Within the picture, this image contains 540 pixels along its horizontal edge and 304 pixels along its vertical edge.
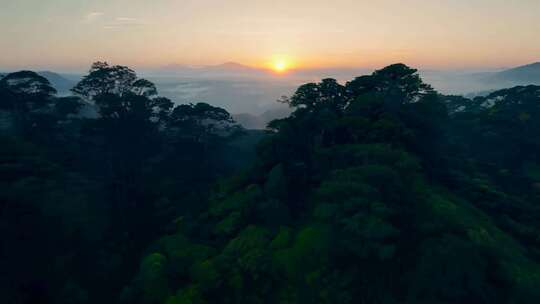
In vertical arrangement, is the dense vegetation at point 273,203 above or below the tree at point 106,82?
below

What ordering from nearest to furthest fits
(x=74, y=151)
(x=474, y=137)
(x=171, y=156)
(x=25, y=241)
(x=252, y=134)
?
1. (x=25, y=241)
2. (x=74, y=151)
3. (x=171, y=156)
4. (x=474, y=137)
5. (x=252, y=134)

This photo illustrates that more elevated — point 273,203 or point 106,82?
point 106,82

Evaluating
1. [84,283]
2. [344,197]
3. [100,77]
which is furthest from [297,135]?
[100,77]

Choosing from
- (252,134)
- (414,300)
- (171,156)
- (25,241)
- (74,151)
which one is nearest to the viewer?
(414,300)

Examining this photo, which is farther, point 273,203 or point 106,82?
point 106,82

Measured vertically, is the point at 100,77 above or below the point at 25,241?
above

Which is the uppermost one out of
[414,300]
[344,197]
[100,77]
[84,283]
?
[100,77]

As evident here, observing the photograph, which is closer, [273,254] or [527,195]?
[273,254]

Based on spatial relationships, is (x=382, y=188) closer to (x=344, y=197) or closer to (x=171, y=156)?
(x=344, y=197)

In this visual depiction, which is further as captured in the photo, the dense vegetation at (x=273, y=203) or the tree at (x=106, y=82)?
the tree at (x=106, y=82)
